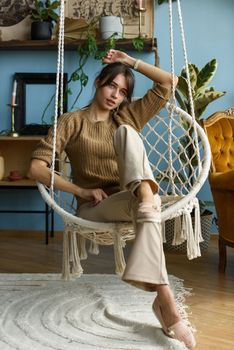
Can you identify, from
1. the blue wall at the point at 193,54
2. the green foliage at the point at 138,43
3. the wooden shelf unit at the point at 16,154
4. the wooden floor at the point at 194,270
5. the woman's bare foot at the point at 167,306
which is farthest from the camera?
the wooden shelf unit at the point at 16,154

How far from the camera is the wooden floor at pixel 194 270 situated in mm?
1949

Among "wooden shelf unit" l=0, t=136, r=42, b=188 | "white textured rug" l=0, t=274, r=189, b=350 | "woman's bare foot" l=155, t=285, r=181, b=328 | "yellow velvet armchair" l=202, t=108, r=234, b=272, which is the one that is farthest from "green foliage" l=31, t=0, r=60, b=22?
"woman's bare foot" l=155, t=285, r=181, b=328

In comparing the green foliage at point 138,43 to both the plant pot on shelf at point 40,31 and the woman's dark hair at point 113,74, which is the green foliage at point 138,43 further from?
the woman's dark hair at point 113,74

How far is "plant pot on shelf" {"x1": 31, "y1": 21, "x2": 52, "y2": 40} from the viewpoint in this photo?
3711 mm

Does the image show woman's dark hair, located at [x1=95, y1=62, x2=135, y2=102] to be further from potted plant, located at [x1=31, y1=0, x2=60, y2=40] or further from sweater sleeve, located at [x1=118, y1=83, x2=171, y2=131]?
potted plant, located at [x1=31, y1=0, x2=60, y2=40]

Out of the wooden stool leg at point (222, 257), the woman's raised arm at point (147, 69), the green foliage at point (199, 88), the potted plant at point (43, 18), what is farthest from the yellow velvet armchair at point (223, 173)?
the potted plant at point (43, 18)

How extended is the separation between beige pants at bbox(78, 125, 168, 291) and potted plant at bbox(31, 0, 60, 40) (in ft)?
6.50

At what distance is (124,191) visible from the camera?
187cm

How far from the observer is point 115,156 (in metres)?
2.17

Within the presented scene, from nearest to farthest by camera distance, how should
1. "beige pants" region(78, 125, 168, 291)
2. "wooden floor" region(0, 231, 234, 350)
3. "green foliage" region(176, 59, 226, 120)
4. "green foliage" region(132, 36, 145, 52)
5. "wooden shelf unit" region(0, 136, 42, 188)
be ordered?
"beige pants" region(78, 125, 168, 291), "wooden floor" region(0, 231, 234, 350), "green foliage" region(176, 59, 226, 120), "green foliage" region(132, 36, 145, 52), "wooden shelf unit" region(0, 136, 42, 188)

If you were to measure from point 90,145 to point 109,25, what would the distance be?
1.71 metres

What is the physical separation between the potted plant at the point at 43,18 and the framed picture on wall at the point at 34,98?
10.7 inches

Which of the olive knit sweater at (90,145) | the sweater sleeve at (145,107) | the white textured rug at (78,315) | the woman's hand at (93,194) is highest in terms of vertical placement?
the sweater sleeve at (145,107)

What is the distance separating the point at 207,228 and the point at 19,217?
135 cm
